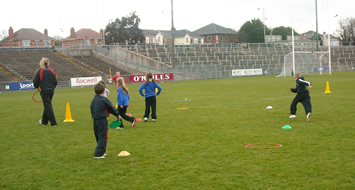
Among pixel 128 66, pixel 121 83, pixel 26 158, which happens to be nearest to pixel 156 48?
pixel 128 66

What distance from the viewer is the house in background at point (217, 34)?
109006 mm

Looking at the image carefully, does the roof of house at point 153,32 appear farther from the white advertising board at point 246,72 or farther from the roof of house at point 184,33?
the white advertising board at point 246,72

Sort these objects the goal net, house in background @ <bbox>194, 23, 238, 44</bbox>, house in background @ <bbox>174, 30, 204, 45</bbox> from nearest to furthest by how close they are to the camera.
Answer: the goal net → house in background @ <bbox>194, 23, 238, 44</bbox> → house in background @ <bbox>174, 30, 204, 45</bbox>

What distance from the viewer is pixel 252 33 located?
338ft

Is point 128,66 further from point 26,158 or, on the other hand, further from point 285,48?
point 26,158

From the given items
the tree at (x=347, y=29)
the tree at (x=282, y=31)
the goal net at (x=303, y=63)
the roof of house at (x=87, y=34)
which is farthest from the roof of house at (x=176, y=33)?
the goal net at (x=303, y=63)

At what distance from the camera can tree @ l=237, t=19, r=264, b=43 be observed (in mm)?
102312

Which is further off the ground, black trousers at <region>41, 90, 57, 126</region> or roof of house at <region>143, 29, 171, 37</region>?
roof of house at <region>143, 29, 171, 37</region>

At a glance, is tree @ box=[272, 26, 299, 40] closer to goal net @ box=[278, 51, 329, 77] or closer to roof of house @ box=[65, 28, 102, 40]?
roof of house @ box=[65, 28, 102, 40]

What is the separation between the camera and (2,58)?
51719mm

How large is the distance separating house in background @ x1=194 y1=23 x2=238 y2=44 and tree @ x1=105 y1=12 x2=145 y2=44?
26963 mm

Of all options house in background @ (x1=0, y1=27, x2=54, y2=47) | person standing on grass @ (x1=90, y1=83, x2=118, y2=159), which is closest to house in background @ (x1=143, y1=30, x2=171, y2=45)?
house in background @ (x1=0, y1=27, x2=54, y2=47)

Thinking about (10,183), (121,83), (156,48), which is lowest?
(10,183)

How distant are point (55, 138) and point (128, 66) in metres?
42.3
